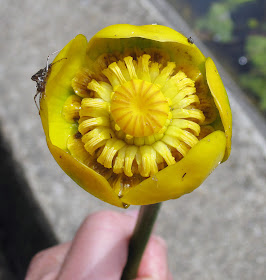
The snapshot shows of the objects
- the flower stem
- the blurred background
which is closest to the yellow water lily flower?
the flower stem

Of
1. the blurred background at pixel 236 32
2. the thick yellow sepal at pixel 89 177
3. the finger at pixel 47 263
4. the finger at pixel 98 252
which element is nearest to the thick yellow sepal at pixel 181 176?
the thick yellow sepal at pixel 89 177

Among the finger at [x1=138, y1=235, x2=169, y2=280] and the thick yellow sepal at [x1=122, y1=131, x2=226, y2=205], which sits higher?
the thick yellow sepal at [x1=122, y1=131, x2=226, y2=205]

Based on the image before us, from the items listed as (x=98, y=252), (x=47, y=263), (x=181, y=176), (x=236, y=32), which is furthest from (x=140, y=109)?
(x=236, y=32)

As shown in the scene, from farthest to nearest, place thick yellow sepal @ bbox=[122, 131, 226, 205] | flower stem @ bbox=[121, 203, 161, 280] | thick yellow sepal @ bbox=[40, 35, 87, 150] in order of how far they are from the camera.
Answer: flower stem @ bbox=[121, 203, 161, 280]
thick yellow sepal @ bbox=[40, 35, 87, 150]
thick yellow sepal @ bbox=[122, 131, 226, 205]

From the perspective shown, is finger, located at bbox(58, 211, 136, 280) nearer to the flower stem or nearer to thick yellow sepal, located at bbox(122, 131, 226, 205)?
the flower stem

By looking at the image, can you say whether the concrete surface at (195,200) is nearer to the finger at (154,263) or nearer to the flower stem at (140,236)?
the finger at (154,263)

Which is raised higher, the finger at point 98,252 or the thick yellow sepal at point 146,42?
the thick yellow sepal at point 146,42

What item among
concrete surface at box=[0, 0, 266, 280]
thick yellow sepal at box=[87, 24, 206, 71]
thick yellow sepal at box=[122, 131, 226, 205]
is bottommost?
concrete surface at box=[0, 0, 266, 280]

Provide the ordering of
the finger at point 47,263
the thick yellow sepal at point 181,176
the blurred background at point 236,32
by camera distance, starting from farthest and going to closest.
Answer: the blurred background at point 236,32 → the finger at point 47,263 → the thick yellow sepal at point 181,176
